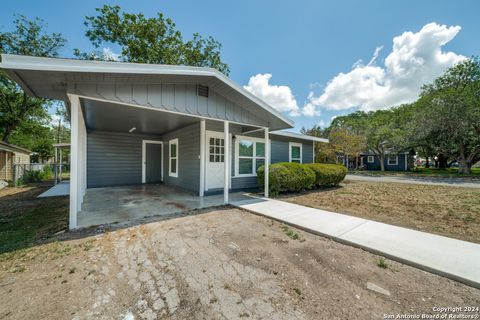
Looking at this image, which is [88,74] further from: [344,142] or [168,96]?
[344,142]

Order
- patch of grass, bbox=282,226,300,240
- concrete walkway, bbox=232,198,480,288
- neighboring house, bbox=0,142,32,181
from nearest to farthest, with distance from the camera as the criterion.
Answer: concrete walkway, bbox=232,198,480,288 < patch of grass, bbox=282,226,300,240 < neighboring house, bbox=0,142,32,181

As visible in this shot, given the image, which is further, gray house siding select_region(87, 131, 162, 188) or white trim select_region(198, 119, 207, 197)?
gray house siding select_region(87, 131, 162, 188)

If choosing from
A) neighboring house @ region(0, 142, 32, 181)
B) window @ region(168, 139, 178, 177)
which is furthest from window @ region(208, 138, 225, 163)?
neighboring house @ region(0, 142, 32, 181)

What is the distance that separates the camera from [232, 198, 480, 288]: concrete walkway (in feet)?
8.05

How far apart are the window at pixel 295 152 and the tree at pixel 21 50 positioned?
18.3 m

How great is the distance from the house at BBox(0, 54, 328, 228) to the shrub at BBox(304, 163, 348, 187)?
183 centimetres

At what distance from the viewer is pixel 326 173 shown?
905 cm

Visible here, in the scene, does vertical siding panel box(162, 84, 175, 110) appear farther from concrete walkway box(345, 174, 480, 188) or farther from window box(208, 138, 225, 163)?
concrete walkway box(345, 174, 480, 188)

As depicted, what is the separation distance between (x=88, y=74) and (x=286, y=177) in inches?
244

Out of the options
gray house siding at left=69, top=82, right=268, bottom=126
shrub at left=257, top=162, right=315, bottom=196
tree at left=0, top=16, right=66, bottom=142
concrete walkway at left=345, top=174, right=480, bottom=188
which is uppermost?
tree at left=0, top=16, right=66, bottom=142

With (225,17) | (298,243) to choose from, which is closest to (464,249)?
(298,243)

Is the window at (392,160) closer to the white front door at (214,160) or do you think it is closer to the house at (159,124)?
the house at (159,124)

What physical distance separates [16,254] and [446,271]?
18.8 ft

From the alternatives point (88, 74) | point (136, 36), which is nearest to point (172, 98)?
point (88, 74)
